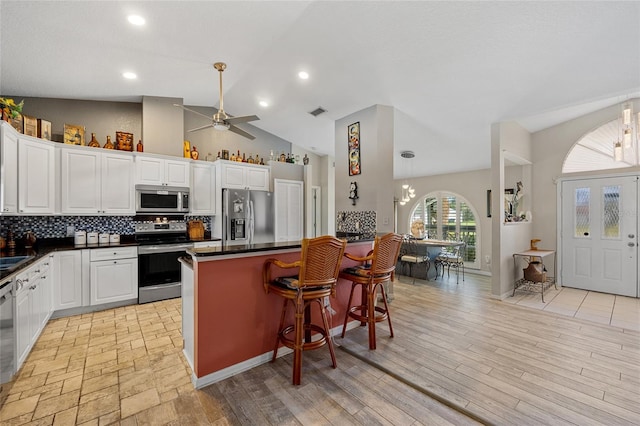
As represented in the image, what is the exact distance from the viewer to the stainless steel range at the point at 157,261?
3.96 m

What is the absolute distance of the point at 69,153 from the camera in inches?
145

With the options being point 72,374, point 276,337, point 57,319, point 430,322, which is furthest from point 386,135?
point 57,319


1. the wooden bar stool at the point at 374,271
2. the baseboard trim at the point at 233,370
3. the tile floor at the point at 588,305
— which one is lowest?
→ the tile floor at the point at 588,305

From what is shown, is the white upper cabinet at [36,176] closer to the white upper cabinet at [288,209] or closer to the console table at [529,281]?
the white upper cabinet at [288,209]

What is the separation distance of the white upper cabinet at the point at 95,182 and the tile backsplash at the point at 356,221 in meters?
3.33

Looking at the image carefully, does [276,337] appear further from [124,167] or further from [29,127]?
[29,127]

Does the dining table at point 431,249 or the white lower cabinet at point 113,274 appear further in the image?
the dining table at point 431,249

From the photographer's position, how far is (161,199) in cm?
436

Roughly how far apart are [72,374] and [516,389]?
357 centimetres

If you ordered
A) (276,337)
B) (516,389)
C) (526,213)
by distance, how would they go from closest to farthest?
1. (516,389)
2. (276,337)
3. (526,213)

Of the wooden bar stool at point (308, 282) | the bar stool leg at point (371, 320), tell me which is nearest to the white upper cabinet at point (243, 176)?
the wooden bar stool at point (308, 282)

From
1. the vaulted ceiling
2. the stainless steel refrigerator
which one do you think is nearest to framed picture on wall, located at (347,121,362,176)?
the vaulted ceiling

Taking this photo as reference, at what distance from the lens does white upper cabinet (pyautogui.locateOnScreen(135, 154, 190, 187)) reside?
419 centimetres

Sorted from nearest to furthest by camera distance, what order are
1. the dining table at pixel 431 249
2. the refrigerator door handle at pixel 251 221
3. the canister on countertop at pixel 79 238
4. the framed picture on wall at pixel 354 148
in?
the canister on countertop at pixel 79 238
the framed picture on wall at pixel 354 148
the refrigerator door handle at pixel 251 221
the dining table at pixel 431 249
